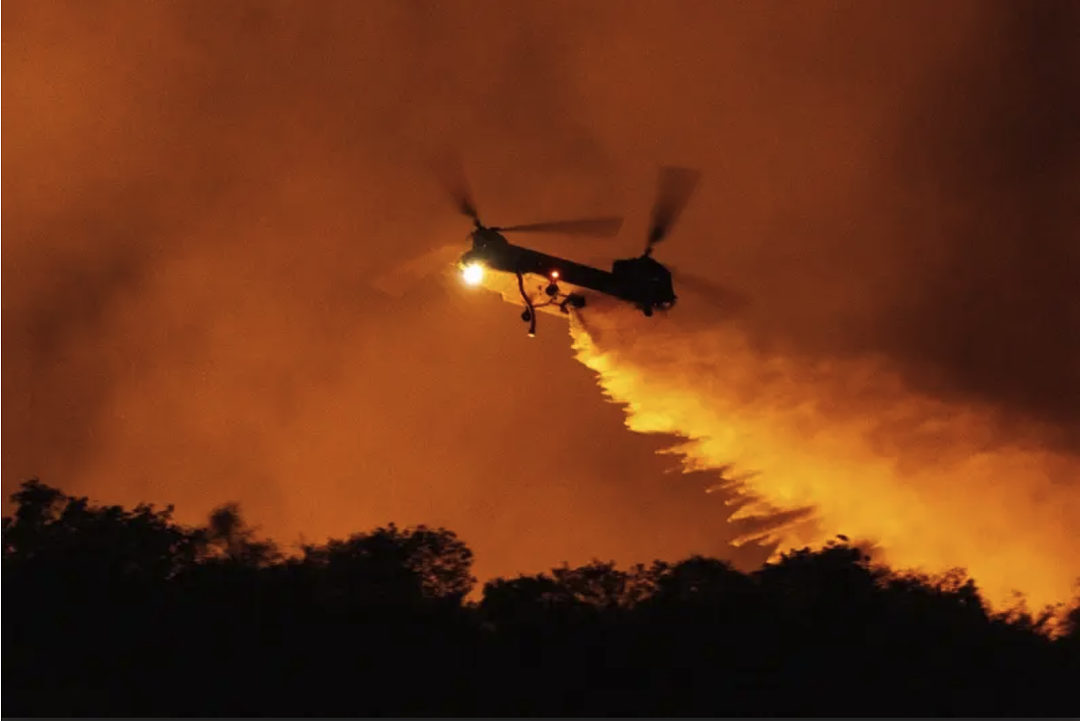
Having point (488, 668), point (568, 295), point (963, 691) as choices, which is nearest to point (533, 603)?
point (488, 668)

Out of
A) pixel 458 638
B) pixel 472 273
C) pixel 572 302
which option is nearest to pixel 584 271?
pixel 572 302

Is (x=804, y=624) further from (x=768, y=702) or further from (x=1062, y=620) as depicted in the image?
(x=1062, y=620)

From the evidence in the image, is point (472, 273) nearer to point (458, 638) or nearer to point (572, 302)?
point (572, 302)

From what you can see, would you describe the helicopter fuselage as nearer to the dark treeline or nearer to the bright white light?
the bright white light

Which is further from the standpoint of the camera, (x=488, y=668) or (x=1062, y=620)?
(x=1062, y=620)

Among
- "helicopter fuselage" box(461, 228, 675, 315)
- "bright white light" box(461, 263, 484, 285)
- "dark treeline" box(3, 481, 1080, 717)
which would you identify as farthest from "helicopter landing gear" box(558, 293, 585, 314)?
"dark treeline" box(3, 481, 1080, 717)
